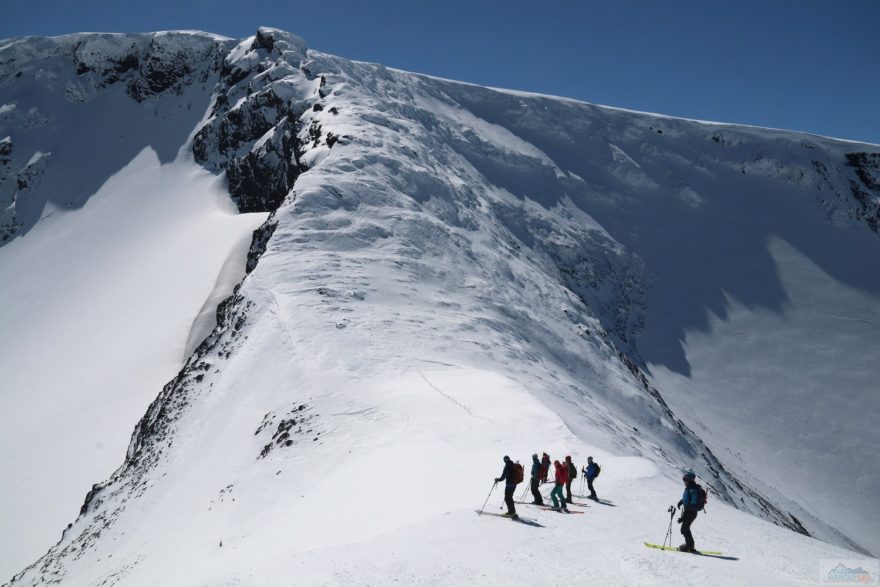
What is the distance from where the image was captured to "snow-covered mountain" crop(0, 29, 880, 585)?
17.3m

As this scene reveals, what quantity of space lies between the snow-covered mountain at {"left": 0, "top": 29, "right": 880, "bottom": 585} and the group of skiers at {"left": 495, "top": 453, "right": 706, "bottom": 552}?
614 millimetres

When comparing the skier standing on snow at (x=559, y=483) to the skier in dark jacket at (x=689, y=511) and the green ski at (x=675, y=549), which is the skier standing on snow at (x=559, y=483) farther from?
the skier in dark jacket at (x=689, y=511)

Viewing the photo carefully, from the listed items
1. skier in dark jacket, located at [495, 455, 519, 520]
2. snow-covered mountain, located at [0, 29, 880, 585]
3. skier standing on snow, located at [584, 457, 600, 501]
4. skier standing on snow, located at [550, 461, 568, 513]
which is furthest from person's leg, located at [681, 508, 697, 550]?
skier standing on snow, located at [584, 457, 600, 501]

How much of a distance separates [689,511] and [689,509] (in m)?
0.04

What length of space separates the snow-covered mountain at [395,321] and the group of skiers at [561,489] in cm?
61

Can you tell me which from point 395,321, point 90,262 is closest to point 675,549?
point 395,321

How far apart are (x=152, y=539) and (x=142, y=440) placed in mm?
9915

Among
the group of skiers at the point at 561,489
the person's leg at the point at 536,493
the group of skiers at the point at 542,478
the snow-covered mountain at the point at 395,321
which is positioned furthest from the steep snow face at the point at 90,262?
the group of skiers at the point at 561,489

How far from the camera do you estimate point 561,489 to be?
1472cm

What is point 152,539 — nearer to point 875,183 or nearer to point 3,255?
point 3,255

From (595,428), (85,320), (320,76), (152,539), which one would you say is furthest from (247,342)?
(320,76)

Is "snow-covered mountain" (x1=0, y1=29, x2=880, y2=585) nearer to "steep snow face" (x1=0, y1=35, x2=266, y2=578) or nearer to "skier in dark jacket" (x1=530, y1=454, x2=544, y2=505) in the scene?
"steep snow face" (x1=0, y1=35, x2=266, y2=578)

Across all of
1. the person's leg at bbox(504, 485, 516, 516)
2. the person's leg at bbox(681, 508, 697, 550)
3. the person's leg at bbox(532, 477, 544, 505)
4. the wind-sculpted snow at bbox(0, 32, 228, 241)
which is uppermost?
the wind-sculpted snow at bbox(0, 32, 228, 241)

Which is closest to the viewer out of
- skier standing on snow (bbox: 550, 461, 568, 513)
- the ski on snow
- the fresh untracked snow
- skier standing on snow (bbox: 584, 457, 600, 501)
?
the ski on snow
